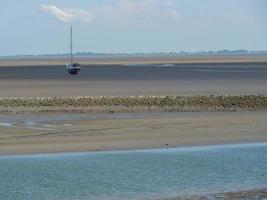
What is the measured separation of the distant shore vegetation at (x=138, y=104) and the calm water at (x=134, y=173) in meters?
11.6

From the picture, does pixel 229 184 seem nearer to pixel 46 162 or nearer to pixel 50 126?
pixel 46 162

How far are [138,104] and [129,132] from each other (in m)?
9.49

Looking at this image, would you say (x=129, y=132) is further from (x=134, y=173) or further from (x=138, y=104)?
(x=138, y=104)

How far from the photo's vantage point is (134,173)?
16.5 m

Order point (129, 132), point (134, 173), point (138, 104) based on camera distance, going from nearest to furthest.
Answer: point (134, 173)
point (129, 132)
point (138, 104)

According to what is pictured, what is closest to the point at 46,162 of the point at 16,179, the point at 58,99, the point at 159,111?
the point at 16,179

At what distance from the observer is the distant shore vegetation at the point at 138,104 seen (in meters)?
32.2

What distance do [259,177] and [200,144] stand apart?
586cm

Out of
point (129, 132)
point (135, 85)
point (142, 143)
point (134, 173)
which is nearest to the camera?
point (134, 173)

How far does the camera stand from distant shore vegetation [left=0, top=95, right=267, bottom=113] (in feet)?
106

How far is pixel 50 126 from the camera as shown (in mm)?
25781

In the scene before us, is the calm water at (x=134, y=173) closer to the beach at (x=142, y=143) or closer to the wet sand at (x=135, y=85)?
the beach at (x=142, y=143)

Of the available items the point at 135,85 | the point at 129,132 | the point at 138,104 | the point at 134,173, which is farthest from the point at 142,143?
the point at 135,85

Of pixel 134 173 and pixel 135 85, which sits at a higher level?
pixel 134 173
